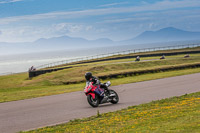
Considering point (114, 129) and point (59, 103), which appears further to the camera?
point (59, 103)

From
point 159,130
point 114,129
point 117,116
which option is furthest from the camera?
point 117,116

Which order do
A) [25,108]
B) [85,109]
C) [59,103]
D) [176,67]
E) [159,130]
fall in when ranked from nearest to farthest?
[159,130] < [85,109] < [25,108] < [59,103] < [176,67]

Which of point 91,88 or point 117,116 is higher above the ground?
point 91,88

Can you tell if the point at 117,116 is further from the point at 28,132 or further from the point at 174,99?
the point at 174,99

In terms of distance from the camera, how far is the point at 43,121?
1157cm

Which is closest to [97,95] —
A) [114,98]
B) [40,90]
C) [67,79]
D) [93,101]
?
[93,101]

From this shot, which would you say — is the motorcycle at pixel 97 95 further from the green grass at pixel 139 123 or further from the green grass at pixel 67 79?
the green grass at pixel 67 79

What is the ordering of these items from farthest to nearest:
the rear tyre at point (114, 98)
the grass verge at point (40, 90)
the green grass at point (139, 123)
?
the grass verge at point (40, 90)
the rear tyre at point (114, 98)
the green grass at point (139, 123)

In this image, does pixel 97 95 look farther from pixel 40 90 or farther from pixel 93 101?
pixel 40 90

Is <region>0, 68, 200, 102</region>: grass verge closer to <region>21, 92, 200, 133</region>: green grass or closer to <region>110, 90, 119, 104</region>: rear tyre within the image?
<region>110, 90, 119, 104</region>: rear tyre

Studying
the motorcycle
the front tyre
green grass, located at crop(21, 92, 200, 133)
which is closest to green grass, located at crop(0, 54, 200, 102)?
the motorcycle

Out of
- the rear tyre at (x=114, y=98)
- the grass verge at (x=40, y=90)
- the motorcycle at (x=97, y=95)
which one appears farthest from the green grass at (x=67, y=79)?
the motorcycle at (x=97, y=95)

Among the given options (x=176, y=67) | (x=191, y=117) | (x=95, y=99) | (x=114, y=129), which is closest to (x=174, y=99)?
(x=95, y=99)

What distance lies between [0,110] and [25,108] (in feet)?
3.84
